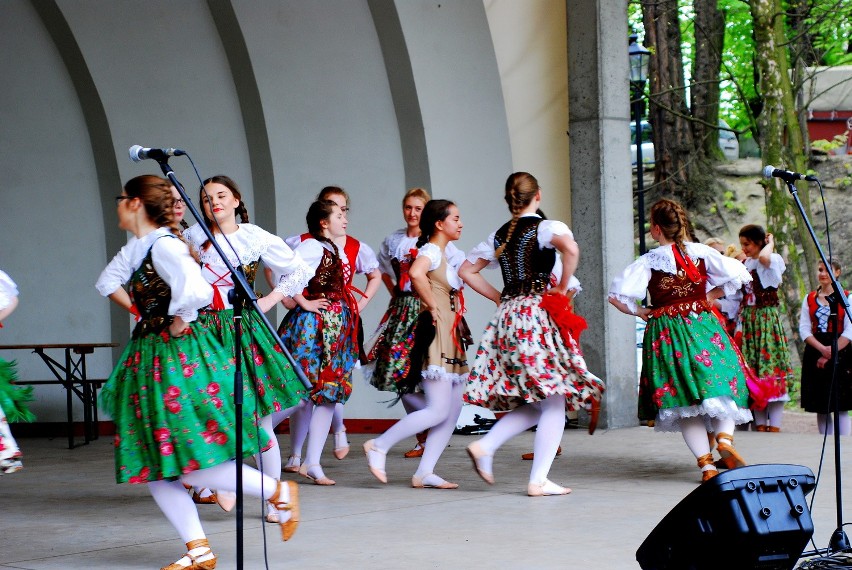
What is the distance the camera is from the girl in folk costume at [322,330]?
6.81 metres

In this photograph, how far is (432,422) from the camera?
256 inches

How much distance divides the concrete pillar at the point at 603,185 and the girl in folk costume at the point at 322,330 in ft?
9.97

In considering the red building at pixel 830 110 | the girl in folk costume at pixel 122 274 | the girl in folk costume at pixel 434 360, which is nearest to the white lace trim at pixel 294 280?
the girl in folk costume at pixel 122 274

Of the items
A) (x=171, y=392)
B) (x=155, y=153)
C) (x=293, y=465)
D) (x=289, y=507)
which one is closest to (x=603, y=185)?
(x=293, y=465)

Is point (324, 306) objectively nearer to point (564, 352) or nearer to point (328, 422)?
point (328, 422)

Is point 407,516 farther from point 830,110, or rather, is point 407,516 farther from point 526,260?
point 830,110

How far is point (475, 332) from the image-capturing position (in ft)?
32.2

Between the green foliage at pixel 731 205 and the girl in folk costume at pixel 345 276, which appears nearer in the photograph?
the girl in folk costume at pixel 345 276

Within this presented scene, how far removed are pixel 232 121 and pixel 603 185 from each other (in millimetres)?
2945

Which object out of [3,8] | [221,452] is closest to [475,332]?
[3,8]

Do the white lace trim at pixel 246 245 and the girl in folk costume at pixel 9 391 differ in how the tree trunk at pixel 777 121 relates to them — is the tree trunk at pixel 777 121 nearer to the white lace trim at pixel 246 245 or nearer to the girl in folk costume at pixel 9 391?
the white lace trim at pixel 246 245

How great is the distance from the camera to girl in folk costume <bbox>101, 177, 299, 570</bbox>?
437 centimetres

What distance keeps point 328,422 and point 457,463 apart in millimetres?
1138

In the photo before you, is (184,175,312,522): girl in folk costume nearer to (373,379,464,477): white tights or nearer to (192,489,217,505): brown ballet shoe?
(192,489,217,505): brown ballet shoe
